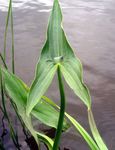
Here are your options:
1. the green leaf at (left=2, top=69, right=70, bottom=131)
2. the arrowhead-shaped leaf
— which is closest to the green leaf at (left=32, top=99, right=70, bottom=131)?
the green leaf at (left=2, top=69, right=70, bottom=131)

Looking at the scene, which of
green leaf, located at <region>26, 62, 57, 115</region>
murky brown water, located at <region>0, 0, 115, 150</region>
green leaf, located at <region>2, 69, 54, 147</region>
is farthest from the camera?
murky brown water, located at <region>0, 0, 115, 150</region>

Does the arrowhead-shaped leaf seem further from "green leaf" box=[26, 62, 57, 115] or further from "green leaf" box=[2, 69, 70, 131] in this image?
"green leaf" box=[2, 69, 70, 131]

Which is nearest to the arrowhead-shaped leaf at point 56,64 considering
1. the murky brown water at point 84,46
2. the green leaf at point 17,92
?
the green leaf at point 17,92

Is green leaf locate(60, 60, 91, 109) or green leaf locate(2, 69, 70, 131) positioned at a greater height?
green leaf locate(60, 60, 91, 109)

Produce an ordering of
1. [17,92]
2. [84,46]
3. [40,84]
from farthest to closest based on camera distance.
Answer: [84,46] < [17,92] < [40,84]

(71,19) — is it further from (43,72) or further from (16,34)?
(43,72)

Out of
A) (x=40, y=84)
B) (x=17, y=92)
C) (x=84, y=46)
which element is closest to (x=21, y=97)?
(x=17, y=92)

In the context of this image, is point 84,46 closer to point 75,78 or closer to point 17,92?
point 17,92

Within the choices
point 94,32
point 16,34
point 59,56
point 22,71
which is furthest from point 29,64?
point 59,56

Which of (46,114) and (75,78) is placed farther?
(46,114)
